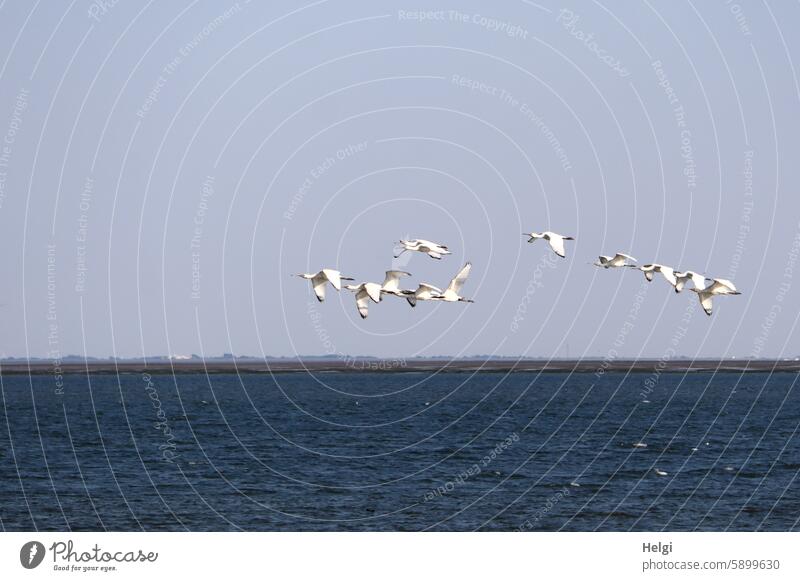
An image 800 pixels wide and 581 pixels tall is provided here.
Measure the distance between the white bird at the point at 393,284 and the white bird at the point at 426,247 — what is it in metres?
1.29

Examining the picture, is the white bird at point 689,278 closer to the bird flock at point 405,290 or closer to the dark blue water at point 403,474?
the bird flock at point 405,290

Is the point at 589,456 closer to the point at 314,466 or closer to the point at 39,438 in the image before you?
the point at 314,466

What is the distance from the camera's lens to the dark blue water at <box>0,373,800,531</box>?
245ft

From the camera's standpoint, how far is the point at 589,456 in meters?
109

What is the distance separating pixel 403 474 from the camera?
96.4m

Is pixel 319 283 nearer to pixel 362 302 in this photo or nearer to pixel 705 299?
pixel 362 302
